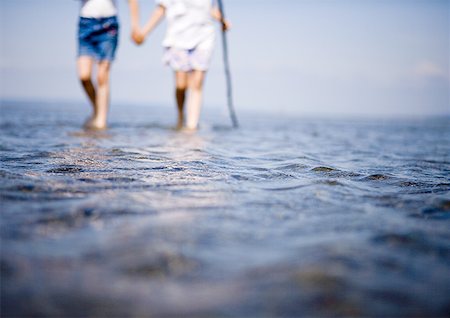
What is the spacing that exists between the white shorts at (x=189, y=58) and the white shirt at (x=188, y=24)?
58mm

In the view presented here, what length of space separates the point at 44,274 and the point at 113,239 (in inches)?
9.8

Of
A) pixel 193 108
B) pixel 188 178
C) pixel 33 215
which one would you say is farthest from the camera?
pixel 193 108

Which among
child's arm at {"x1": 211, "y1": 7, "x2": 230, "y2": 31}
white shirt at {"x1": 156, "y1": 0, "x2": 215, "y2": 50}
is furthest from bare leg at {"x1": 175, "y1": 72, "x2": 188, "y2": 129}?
child's arm at {"x1": 211, "y1": 7, "x2": 230, "y2": 31}

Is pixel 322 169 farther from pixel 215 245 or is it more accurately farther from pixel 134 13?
pixel 134 13

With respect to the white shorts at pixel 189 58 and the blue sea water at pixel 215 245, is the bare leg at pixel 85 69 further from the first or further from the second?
the blue sea water at pixel 215 245

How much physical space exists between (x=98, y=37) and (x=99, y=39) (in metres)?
0.03

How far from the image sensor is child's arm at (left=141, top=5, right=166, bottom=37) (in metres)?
5.23

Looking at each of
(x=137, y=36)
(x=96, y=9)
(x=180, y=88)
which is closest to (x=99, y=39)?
(x=96, y=9)

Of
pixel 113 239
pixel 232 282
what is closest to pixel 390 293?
pixel 232 282

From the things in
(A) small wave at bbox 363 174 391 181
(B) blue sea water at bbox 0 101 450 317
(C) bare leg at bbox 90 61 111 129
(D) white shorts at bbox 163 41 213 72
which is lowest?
(B) blue sea water at bbox 0 101 450 317

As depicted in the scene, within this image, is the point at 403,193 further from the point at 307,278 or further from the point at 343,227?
the point at 307,278

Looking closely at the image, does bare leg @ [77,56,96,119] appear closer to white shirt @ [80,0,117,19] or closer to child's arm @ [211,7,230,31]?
white shirt @ [80,0,117,19]

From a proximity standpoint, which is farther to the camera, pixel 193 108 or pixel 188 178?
pixel 193 108

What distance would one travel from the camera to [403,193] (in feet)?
6.50
